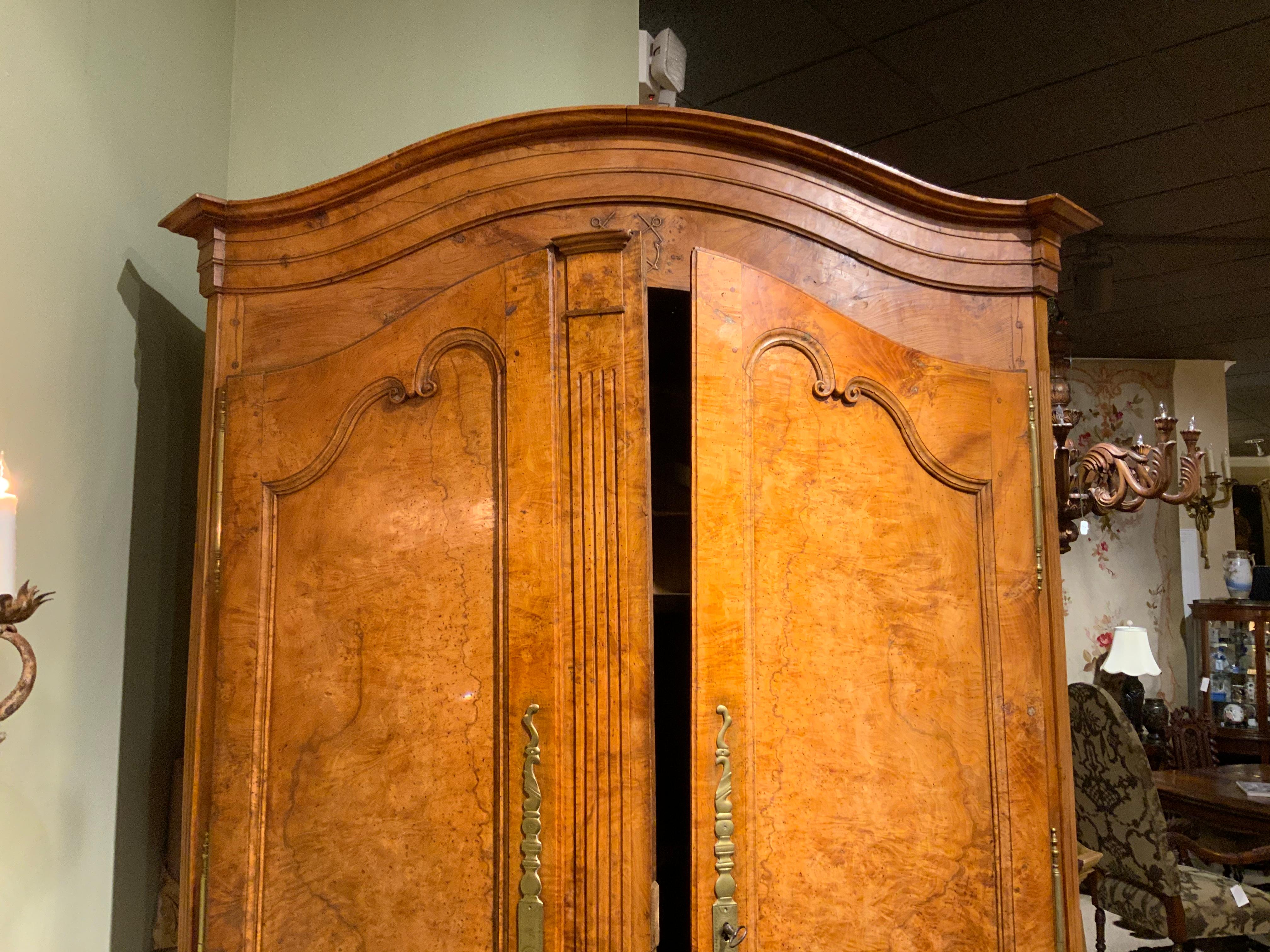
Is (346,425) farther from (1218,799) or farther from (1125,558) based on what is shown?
(1125,558)

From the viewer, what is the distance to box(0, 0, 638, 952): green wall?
114 cm

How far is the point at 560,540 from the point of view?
3.40 ft

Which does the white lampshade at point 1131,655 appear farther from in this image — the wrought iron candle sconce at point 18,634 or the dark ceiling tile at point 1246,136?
the wrought iron candle sconce at point 18,634

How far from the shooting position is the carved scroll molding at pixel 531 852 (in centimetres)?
100

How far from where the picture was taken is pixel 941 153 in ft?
9.26

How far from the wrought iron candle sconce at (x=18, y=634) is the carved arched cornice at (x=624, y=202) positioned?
0.50 meters

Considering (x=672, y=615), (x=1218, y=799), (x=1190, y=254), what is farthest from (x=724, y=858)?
(x=1190, y=254)

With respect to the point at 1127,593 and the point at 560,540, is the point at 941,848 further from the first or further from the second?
the point at 1127,593

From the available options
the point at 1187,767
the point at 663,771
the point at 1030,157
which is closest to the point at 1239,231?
the point at 1030,157

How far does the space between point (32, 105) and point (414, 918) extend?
1.11 m

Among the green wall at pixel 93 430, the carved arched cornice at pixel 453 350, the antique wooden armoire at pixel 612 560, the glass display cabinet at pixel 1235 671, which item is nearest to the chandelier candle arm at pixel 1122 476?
the antique wooden armoire at pixel 612 560

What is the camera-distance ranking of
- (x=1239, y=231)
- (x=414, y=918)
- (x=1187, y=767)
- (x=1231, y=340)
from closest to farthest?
(x=414, y=918)
(x=1239, y=231)
(x=1187, y=767)
(x=1231, y=340)

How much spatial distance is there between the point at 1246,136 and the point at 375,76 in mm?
2528

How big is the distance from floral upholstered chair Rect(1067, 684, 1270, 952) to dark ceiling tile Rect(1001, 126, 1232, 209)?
5.39ft
